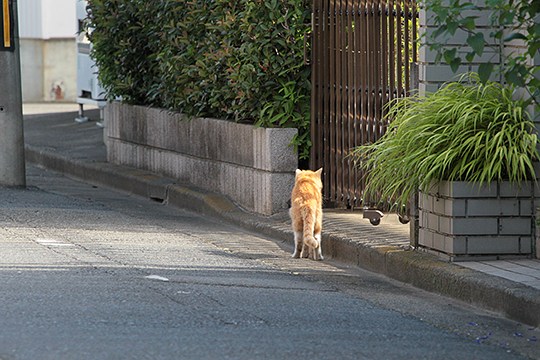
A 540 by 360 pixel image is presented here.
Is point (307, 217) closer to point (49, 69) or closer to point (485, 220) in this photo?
point (485, 220)

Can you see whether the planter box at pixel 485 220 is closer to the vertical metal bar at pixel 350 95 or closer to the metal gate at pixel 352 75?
the metal gate at pixel 352 75

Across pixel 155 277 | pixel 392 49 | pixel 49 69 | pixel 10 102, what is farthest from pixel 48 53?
pixel 155 277

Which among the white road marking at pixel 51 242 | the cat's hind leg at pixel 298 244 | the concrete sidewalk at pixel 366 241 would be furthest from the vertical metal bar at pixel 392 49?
the white road marking at pixel 51 242

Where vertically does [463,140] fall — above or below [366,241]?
above

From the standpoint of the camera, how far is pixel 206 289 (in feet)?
28.2

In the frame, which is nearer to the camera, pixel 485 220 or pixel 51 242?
pixel 485 220

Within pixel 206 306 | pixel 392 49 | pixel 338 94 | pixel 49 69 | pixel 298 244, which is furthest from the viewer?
pixel 49 69

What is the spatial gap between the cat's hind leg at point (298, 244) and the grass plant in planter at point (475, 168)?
1328 mm

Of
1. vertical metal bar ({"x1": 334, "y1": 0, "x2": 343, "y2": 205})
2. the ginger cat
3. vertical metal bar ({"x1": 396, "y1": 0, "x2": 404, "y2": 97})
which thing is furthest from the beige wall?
the ginger cat

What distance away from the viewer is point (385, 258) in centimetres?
987

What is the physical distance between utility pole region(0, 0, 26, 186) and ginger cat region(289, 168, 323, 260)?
18.1 ft

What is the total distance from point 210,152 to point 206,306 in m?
6.32

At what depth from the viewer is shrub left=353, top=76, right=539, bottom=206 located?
9.09m

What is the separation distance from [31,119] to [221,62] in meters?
11.8
